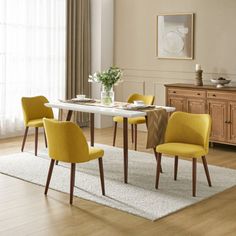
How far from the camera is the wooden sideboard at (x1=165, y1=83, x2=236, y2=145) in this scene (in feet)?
21.9

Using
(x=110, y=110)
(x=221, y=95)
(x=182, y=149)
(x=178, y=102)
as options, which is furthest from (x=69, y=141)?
(x=178, y=102)

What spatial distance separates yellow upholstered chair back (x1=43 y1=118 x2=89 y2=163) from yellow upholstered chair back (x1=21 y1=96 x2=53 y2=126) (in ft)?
6.39

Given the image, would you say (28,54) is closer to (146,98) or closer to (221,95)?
(146,98)

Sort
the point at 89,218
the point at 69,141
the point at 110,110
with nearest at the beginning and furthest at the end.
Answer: the point at 89,218 → the point at 69,141 → the point at 110,110

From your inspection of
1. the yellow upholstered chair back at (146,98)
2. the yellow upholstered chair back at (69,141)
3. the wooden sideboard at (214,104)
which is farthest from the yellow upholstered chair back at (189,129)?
the wooden sideboard at (214,104)

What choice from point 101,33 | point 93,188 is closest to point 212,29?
point 101,33

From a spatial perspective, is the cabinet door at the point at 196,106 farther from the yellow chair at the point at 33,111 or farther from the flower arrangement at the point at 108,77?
the yellow chair at the point at 33,111

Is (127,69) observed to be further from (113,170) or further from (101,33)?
(113,170)

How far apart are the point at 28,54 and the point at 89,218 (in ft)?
14.0

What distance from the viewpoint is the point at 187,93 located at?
23.4 feet

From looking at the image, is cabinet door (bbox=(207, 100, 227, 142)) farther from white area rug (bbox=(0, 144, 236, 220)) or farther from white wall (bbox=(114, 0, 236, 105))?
white area rug (bbox=(0, 144, 236, 220))

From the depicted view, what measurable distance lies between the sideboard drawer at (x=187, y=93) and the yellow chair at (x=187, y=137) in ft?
6.13

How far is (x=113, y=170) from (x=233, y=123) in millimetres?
→ 1976

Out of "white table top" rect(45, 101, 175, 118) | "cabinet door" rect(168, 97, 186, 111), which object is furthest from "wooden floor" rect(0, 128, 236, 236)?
"cabinet door" rect(168, 97, 186, 111)
